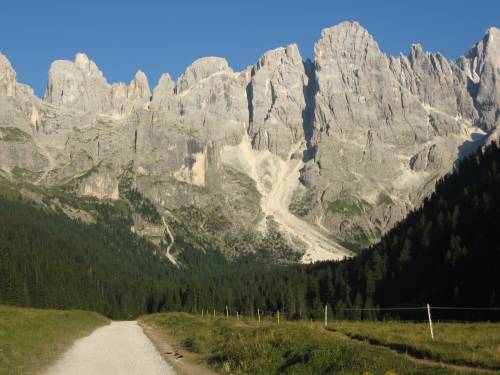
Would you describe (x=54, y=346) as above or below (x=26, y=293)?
below

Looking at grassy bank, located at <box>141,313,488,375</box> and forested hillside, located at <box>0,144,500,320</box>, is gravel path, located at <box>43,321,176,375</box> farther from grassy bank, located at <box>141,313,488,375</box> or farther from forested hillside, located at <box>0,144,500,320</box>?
forested hillside, located at <box>0,144,500,320</box>

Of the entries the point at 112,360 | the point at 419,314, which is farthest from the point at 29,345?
the point at 419,314

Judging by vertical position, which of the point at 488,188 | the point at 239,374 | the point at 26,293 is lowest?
the point at 239,374

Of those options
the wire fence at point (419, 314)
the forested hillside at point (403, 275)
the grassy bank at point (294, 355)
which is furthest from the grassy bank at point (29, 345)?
the forested hillside at point (403, 275)

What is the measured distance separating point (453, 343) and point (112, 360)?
716 inches

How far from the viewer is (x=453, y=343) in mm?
27094

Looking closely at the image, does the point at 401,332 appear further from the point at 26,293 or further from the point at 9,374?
the point at 26,293

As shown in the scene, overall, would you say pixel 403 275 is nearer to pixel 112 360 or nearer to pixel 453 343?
pixel 453 343

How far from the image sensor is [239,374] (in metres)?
24.0

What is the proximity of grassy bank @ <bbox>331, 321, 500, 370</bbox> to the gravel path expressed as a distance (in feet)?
37.9

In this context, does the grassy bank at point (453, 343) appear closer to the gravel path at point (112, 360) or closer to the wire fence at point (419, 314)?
the gravel path at point (112, 360)

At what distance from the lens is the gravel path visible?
26625 mm

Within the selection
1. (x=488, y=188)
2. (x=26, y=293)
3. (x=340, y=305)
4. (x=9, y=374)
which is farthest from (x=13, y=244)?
(x=9, y=374)

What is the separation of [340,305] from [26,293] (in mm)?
97759
